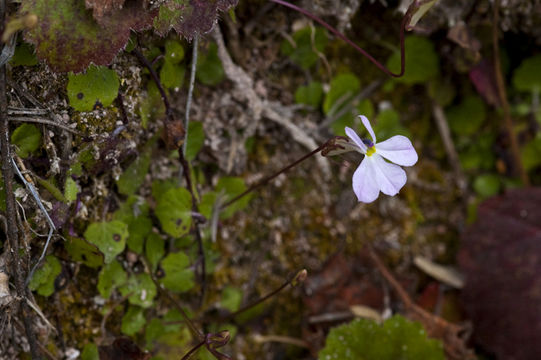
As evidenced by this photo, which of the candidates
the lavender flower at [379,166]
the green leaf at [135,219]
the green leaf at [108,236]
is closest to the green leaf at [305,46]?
the lavender flower at [379,166]

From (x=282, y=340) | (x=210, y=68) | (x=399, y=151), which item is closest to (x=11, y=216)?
(x=210, y=68)

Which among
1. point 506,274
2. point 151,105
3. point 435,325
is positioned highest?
point 151,105

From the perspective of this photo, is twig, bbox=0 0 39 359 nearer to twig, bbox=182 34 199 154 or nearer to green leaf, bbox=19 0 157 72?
green leaf, bbox=19 0 157 72

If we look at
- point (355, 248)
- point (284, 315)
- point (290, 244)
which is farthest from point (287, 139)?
point (284, 315)

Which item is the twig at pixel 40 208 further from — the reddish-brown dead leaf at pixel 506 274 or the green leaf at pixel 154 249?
the reddish-brown dead leaf at pixel 506 274

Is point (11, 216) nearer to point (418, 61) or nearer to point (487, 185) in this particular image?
point (418, 61)

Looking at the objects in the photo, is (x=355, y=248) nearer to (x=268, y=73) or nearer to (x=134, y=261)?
(x=268, y=73)
